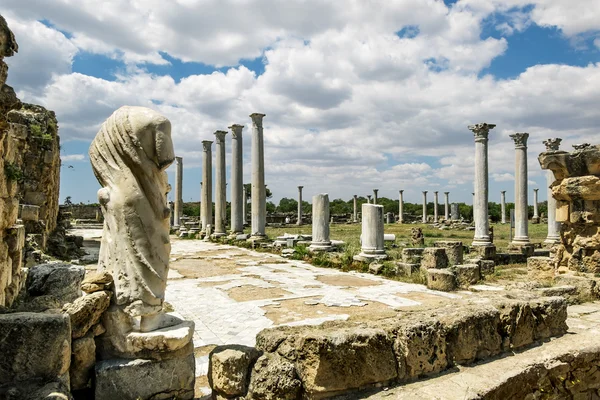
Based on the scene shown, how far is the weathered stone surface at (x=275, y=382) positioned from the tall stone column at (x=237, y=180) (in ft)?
62.2

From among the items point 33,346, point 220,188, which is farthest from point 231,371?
point 220,188

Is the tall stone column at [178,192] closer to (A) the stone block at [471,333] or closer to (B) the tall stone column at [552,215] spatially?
(B) the tall stone column at [552,215]

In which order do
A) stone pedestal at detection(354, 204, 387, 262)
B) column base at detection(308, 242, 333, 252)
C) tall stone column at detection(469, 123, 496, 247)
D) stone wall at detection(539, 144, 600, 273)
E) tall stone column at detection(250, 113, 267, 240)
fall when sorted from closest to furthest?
stone wall at detection(539, 144, 600, 273), stone pedestal at detection(354, 204, 387, 262), column base at detection(308, 242, 333, 252), tall stone column at detection(469, 123, 496, 247), tall stone column at detection(250, 113, 267, 240)

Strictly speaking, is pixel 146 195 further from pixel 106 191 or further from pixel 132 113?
pixel 132 113

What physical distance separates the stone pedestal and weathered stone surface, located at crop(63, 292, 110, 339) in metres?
10.7

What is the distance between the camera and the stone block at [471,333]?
3.89 meters

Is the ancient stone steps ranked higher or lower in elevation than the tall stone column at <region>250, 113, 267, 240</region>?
lower

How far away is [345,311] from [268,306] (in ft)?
4.69

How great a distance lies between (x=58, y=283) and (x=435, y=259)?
33.0 ft

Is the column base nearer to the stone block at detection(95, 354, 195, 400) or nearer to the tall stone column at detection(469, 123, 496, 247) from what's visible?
the tall stone column at detection(469, 123, 496, 247)

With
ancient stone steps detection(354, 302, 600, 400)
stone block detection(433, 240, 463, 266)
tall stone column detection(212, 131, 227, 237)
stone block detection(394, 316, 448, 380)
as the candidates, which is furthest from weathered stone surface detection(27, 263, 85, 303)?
tall stone column detection(212, 131, 227, 237)

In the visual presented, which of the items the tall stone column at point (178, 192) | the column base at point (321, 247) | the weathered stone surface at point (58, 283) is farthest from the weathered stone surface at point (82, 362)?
the tall stone column at point (178, 192)

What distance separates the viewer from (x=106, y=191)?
3281mm

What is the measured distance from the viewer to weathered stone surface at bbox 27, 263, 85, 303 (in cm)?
374
